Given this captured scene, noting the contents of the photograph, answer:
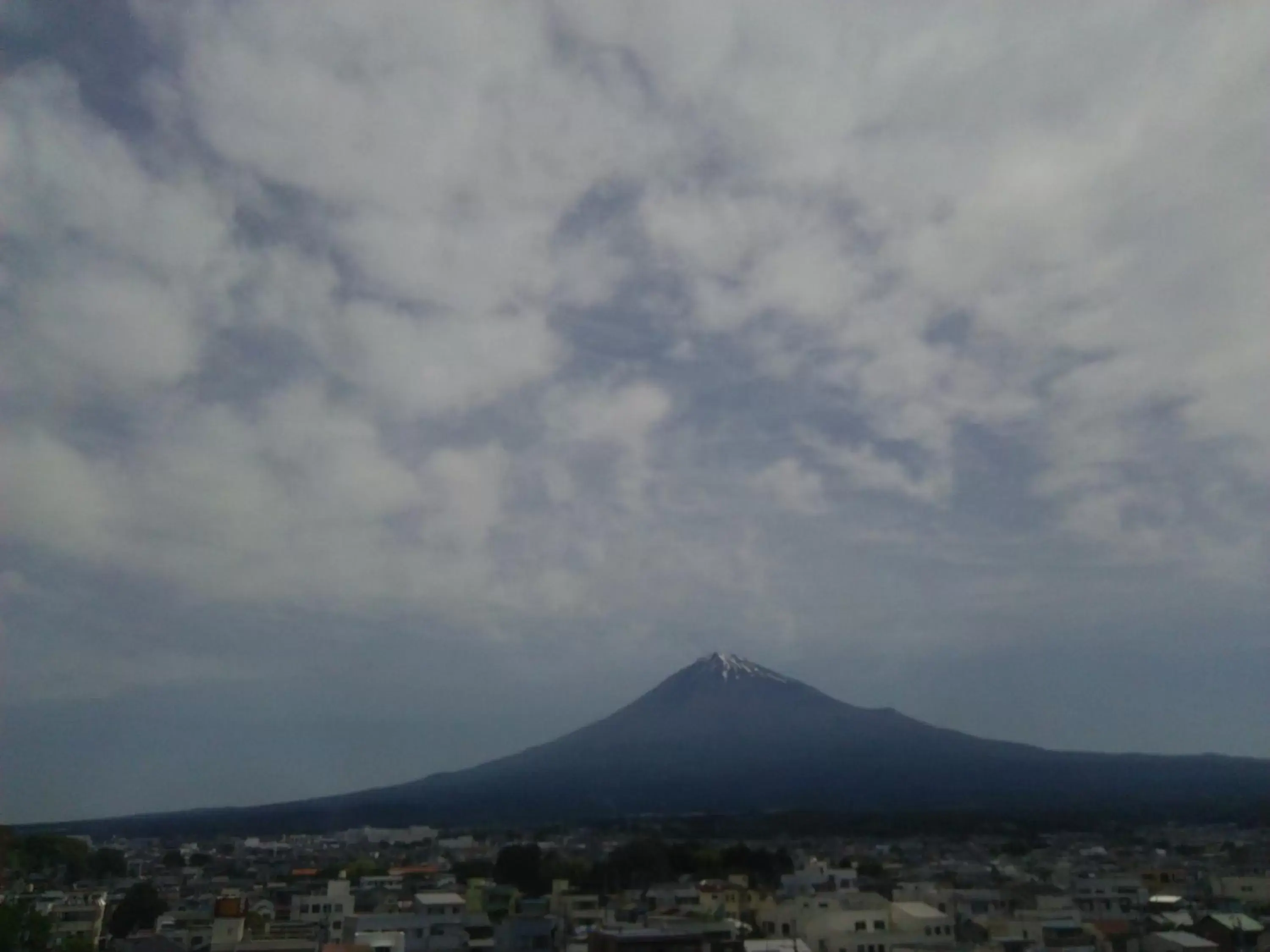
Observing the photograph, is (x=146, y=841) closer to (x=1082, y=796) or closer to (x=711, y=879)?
(x=711, y=879)

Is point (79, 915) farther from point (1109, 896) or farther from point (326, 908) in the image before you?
point (1109, 896)

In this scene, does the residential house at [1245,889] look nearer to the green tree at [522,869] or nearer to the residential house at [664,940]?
the residential house at [664,940]

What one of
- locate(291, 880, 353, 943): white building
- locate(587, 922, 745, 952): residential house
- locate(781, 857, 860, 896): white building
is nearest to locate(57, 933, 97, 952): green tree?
locate(291, 880, 353, 943): white building

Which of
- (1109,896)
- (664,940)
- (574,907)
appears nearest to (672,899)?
(574,907)

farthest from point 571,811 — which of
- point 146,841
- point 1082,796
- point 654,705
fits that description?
point 654,705

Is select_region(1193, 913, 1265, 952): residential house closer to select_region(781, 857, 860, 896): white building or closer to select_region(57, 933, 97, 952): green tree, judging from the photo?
select_region(781, 857, 860, 896): white building

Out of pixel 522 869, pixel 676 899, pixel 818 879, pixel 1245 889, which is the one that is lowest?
pixel 1245 889

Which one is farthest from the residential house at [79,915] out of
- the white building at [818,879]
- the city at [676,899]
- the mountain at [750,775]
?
the mountain at [750,775]
